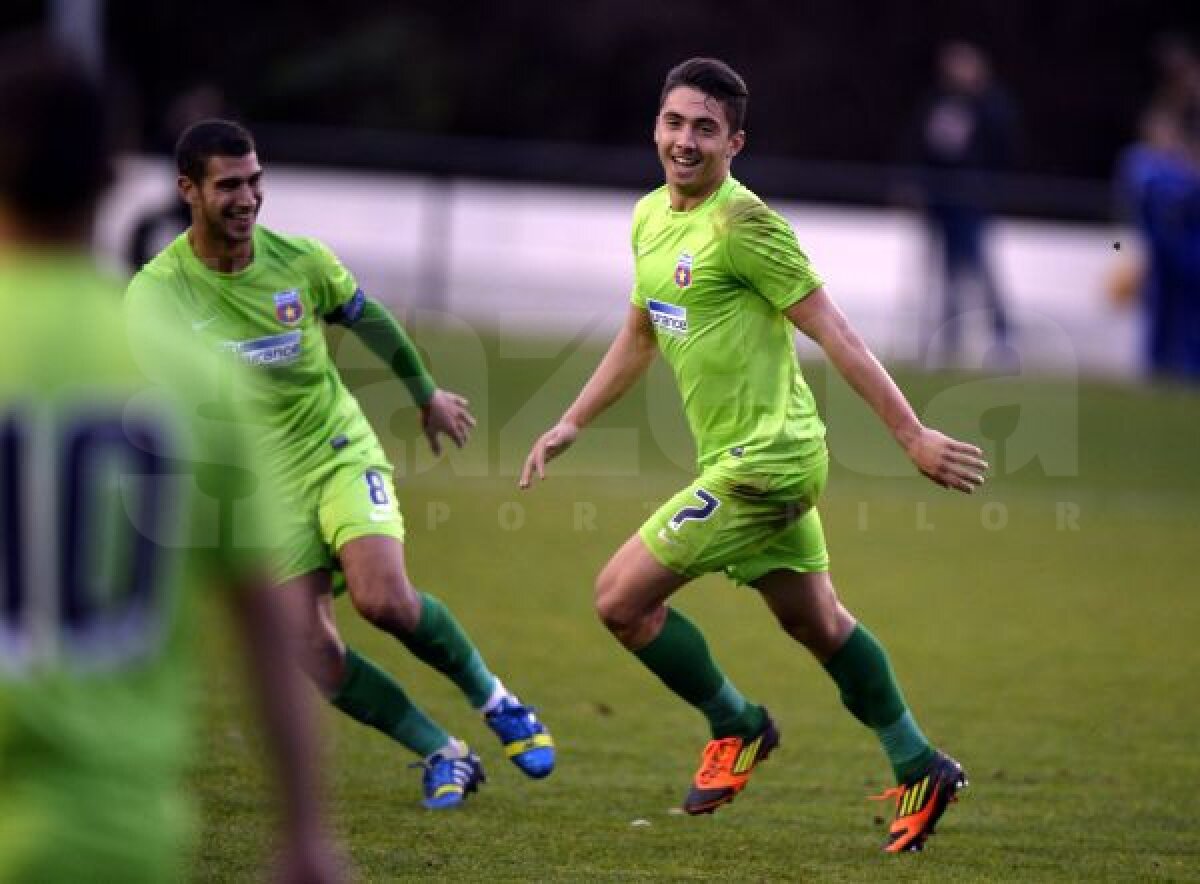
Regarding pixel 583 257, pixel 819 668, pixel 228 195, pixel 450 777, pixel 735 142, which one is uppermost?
pixel 735 142

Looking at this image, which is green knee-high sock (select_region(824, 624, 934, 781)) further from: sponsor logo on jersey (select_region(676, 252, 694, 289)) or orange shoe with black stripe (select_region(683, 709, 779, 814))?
sponsor logo on jersey (select_region(676, 252, 694, 289))

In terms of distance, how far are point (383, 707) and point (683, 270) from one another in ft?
5.41

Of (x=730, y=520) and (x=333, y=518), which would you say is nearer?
(x=730, y=520)

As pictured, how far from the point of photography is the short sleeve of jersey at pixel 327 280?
21.1 ft

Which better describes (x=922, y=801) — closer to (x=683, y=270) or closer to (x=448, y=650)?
(x=448, y=650)

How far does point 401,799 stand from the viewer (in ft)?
21.0

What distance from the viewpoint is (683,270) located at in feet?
19.5

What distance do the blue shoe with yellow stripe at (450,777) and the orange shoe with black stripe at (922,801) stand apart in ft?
4.22

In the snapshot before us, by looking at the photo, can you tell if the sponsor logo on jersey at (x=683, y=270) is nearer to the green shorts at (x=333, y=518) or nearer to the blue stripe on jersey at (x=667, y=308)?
the blue stripe on jersey at (x=667, y=308)

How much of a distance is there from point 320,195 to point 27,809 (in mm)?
18969

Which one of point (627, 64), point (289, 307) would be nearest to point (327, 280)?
point (289, 307)

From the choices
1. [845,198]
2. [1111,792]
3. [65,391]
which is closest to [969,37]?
[845,198]

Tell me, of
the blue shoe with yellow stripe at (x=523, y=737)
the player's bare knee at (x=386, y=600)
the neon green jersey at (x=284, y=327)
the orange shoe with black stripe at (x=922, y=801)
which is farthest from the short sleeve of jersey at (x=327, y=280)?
the orange shoe with black stripe at (x=922, y=801)

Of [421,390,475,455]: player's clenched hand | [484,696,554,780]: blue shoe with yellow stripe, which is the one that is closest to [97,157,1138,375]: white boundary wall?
[421,390,475,455]: player's clenched hand
